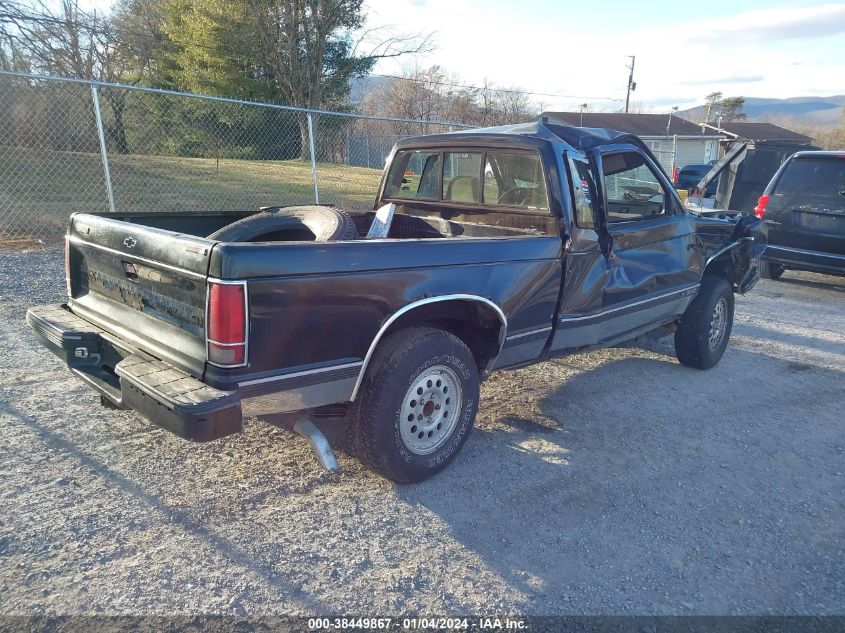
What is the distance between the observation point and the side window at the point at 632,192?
477cm

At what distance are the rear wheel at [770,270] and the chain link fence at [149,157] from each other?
6.00 m

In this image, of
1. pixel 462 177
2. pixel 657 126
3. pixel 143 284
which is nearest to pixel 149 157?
pixel 462 177

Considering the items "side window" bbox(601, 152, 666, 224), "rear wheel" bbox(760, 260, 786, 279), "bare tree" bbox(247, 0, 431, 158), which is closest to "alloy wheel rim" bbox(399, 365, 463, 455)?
"side window" bbox(601, 152, 666, 224)

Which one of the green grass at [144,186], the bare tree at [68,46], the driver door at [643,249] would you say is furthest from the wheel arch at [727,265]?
the bare tree at [68,46]

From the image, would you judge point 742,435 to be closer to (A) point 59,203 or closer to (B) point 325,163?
(A) point 59,203

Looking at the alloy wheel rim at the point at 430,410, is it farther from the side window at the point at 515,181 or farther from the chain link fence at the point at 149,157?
the chain link fence at the point at 149,157

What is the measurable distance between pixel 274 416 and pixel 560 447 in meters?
1.93

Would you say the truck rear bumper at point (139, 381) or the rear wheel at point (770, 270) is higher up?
the truck rear bumper at point (139, 381)

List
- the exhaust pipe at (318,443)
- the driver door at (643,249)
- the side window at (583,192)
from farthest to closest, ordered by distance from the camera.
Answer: the driver door at (643,249), the side window at (583,192), the exhaust pipe at (318,443)

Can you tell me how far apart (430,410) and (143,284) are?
1.66 meters

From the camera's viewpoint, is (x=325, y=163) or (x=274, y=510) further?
(x=325, y=163)

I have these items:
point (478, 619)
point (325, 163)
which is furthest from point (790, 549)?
point (325, 163)

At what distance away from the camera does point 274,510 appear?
3.31 meters

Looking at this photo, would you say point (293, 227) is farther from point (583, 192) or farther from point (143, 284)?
point (583, 192)
